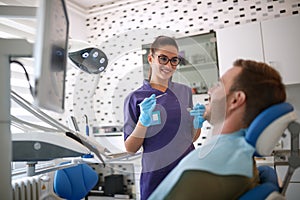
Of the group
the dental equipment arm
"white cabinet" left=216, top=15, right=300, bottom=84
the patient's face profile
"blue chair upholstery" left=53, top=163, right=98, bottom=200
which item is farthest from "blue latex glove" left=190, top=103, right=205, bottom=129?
"white cabinet" left=216, top=15, right=300, bottom=84

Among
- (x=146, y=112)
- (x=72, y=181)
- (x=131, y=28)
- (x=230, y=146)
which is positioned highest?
(x=131, y=28)

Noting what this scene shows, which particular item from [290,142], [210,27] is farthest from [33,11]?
[210,27]

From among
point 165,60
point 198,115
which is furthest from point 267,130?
point 165,60

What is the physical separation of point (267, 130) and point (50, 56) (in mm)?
521

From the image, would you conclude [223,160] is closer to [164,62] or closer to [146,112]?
[146,112]

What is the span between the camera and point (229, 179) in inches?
26.2

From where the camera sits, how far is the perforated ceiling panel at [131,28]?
1034 millimetres

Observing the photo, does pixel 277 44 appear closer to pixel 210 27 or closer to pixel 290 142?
pixel 210 27

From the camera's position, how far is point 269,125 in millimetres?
641

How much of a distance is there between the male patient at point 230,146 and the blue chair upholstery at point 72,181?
844mm

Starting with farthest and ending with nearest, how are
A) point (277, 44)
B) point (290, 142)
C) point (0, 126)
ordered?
point (277, 44) → point (290, 142) → point (0, 126)

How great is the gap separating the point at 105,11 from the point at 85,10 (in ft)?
0.69

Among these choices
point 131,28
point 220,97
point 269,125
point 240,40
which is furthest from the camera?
point 240,40

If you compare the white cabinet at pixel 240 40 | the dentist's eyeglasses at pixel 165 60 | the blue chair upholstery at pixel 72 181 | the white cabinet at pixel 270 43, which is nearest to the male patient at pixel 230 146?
the dentist's eyeglasses at pixel 165 60
